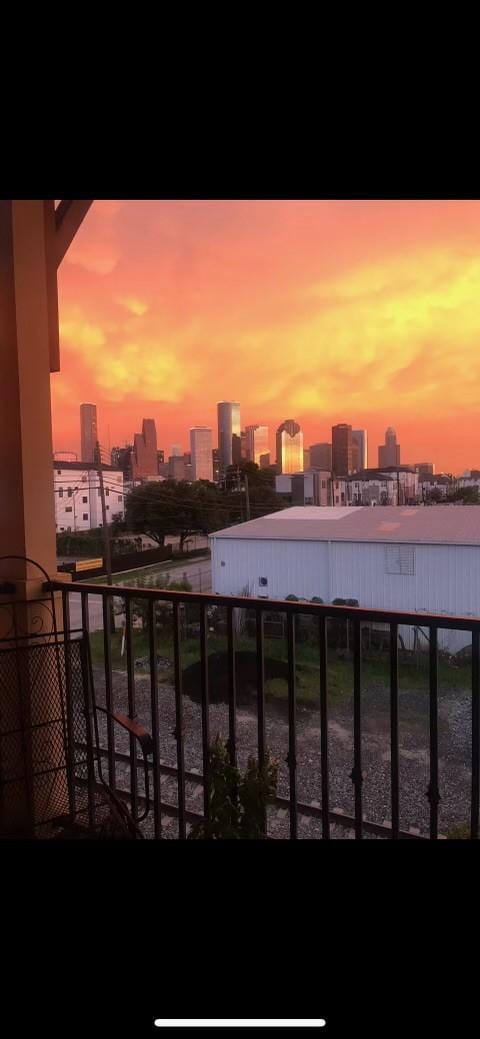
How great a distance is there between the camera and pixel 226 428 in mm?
2512

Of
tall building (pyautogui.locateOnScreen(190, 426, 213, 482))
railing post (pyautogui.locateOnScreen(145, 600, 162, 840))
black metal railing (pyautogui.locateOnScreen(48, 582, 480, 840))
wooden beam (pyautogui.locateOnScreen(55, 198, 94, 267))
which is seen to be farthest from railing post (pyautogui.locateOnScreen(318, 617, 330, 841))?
wooden beam (pyautogui.locateOnScreen(55, 198, 94, 267))

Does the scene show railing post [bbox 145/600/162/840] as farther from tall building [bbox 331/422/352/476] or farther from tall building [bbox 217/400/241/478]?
tall building [bbox 331/422/352/476]

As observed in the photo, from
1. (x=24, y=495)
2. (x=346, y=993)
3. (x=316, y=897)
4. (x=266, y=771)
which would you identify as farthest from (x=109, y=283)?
(x=346, y=993)

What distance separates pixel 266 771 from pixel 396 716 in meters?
0.41

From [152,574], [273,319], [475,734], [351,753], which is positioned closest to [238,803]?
[475,734]

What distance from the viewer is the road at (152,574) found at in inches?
85.7

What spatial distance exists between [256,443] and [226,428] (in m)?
0.16

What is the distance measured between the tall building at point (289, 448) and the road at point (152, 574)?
1.77 ft

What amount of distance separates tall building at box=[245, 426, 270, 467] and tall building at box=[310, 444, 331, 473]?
195mm

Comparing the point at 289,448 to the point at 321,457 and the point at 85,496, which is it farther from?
the point at 85,496

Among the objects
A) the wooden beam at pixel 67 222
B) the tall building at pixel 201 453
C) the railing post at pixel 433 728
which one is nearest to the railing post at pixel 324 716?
the railing post at pixel 433 728

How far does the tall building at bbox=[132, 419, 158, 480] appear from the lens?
2531mm

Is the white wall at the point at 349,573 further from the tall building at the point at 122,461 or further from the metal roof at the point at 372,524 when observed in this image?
the tall building at the point at 122,461
